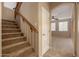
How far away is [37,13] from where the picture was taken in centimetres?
189

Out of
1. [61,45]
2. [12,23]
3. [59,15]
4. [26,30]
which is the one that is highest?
[59,15]

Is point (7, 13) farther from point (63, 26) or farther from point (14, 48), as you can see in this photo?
point (63, 26)

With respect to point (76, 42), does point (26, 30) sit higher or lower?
higher

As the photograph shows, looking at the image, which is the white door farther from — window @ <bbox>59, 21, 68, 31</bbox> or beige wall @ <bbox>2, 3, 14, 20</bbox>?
beige wall @ <bbox>2, 3, 14, 20</bbox>

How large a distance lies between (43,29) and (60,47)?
415 millimetres

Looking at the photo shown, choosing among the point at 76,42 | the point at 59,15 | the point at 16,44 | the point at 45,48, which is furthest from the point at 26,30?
the point at 76,42

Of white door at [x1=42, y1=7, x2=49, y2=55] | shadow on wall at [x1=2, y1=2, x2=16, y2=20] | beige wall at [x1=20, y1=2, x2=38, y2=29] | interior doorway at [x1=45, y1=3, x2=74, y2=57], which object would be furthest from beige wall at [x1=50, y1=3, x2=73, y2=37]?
shadow on wall at [x1=2, y1=2, x2=16, y2=20]

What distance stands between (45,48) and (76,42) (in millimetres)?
493

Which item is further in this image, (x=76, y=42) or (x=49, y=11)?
(x=49, y=11)

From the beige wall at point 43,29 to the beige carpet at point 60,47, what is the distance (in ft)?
0.28

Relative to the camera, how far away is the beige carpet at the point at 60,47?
180 centimetres

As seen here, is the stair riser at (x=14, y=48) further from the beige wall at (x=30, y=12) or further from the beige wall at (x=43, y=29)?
the beige wall at (x=30, y=12)

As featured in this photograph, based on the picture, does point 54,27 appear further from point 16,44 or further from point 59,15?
point 16,44

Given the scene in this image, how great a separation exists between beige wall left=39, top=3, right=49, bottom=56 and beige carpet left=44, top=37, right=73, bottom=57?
0.08 metres
